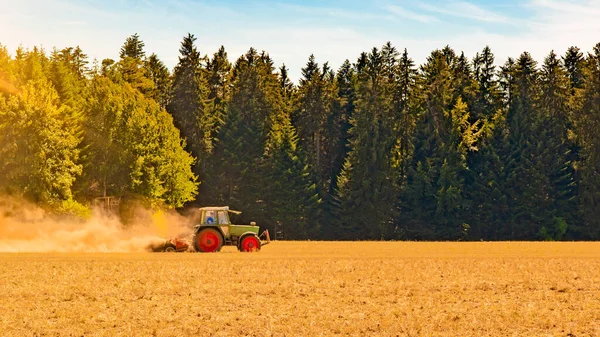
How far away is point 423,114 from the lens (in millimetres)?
108812

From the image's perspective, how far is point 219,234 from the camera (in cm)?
4512

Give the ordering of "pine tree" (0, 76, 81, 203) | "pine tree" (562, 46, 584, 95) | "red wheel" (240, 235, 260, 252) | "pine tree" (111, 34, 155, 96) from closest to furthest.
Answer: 1. "red wheel" (240, 235, 260, 252)
2. "pine tree" (0, 76, 81, 203)
3. "pine tree" (111, 34, 155, 96)
4. "pine tree" (562, 46, 584, 95)

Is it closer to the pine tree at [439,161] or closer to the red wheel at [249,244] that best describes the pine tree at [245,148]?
the pine tree at [439,161]

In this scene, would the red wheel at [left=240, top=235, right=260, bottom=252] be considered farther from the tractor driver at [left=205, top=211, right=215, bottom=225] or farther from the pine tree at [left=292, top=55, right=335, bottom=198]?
the pine tree at [left=292, top=55, right=335, bottom=198]

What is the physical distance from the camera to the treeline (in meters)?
101

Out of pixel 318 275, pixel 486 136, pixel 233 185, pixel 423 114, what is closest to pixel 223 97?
pixel 233 185

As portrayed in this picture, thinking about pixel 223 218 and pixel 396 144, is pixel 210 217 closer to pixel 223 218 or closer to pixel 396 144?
pixel 223 218

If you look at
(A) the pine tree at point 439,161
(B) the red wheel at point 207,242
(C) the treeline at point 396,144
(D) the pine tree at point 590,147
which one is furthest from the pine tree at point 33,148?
(D) the pine tree at point 590,147

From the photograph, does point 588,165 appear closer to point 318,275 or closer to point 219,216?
point 219,216

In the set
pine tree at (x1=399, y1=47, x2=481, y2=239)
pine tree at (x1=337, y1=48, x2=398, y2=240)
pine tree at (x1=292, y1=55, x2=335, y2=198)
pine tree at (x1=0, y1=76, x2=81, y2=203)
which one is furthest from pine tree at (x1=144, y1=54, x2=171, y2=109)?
pine tree at (x1=0, y1=76, x2=81, y2=203)

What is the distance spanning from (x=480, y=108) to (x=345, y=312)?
89879 mm

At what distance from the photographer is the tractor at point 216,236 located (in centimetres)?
4516

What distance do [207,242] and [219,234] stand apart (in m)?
0.78

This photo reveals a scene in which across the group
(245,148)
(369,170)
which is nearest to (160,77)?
(245,148)
